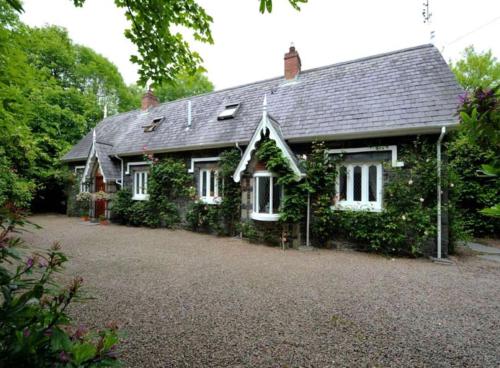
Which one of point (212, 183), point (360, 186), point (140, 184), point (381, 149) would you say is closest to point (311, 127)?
point (381, 149)

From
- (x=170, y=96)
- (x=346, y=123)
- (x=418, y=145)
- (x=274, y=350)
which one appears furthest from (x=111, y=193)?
(x=170, y=96)

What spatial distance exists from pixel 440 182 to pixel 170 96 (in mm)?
30893

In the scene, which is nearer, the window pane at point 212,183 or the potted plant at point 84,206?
the window pane at point 212,183

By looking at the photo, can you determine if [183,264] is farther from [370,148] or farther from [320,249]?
[370,148]

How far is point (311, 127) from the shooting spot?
842 cm

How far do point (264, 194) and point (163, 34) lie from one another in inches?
229

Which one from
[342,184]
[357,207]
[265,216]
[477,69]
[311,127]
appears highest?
Answer: [477,69]

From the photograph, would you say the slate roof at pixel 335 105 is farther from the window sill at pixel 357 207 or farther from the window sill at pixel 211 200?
the window sill at pixel 211 200

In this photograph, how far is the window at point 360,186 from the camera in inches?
291

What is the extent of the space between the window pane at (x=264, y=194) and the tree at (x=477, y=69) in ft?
71.5

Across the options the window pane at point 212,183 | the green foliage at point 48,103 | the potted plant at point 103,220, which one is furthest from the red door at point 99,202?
the window pane at point 212,183

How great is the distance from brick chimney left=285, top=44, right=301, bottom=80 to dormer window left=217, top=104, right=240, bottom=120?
112 inches

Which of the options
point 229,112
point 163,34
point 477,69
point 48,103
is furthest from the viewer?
point 477,69

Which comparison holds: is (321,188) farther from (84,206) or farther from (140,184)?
(84,206)
